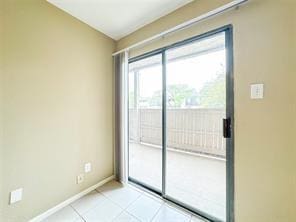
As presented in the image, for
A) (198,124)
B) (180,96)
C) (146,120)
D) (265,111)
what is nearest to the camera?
(265,111)

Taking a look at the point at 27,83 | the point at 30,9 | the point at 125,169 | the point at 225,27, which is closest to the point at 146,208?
the point at 125,169

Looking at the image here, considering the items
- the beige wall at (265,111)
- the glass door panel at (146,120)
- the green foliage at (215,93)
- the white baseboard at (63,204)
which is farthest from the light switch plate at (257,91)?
the white baseboard at (63,204)

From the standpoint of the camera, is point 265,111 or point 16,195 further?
point 16,195

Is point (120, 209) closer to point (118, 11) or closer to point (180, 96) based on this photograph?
point (180, 96)

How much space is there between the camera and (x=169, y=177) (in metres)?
2.61

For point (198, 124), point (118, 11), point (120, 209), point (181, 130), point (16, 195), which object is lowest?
point (120, 209)

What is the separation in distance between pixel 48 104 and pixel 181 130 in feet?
7.75

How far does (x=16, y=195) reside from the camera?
151 cm

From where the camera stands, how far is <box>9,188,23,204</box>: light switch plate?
148cm

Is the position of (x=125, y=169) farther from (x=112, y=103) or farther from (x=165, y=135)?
(x=112, y=103)

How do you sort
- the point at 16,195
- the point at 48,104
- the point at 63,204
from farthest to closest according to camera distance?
1. the point at 63,204
2. the point at 48,104
3. the point at 16,195

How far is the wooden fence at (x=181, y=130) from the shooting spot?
108 inches

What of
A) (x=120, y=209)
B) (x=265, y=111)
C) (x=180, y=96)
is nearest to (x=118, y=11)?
(x=180, y=96)

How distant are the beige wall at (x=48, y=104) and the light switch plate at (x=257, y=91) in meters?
2.01
